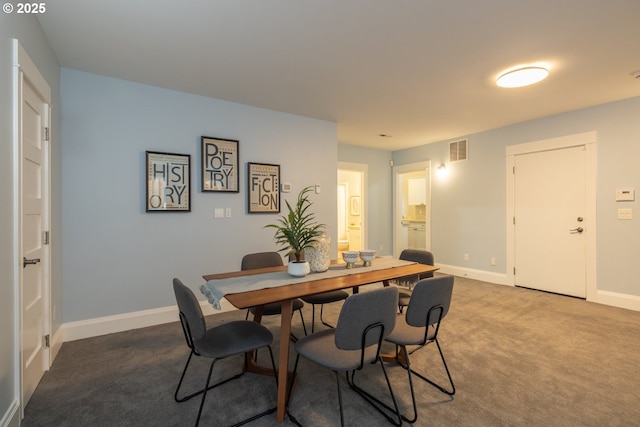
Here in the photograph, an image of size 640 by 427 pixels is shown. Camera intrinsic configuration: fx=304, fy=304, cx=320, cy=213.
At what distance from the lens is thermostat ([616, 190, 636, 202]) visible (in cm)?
359

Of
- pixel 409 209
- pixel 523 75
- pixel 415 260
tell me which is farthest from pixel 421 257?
pixel 409 209

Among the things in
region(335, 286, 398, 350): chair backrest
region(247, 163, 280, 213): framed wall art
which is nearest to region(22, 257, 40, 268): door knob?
region(335, 286, 398, 350): chair backrest

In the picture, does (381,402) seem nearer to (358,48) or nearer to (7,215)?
(7,215)

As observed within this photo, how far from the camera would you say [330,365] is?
1574 millimetres

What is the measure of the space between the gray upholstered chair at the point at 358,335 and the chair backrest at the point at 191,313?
552 millimetres

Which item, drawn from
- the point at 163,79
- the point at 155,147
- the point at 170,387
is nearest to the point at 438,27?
the point at 163,79

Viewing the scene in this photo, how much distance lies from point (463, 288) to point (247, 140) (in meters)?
3.79

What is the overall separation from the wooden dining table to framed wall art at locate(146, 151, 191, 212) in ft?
4.88

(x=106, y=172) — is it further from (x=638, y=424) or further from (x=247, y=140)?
(x=638, y=424)

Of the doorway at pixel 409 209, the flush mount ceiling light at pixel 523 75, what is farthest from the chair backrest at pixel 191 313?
the doorway at pixel 409 209

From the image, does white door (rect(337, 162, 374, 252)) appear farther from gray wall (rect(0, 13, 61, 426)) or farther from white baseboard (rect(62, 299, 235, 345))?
gray wall (rect(0, 13, 61, 426))

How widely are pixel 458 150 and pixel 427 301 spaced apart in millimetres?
4416

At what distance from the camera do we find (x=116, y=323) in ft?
9.84

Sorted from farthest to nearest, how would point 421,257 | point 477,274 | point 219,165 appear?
point 477,274 → point 219,165 → point 421,257
